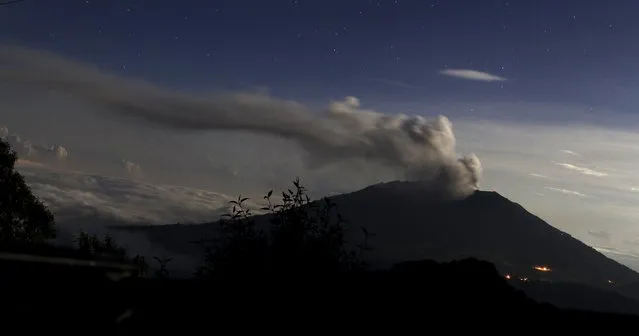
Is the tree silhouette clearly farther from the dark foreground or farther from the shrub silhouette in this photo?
the dark foreground

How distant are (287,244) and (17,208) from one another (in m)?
27.0

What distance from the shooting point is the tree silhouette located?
33781mm

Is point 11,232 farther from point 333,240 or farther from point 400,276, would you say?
point 400,276

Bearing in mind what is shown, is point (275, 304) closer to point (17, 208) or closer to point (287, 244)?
point (287, 244)

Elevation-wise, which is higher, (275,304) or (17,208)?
(17,208)

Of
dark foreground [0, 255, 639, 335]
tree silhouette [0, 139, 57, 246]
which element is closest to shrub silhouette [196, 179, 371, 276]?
dark foreground [0, 255, 639, 335]

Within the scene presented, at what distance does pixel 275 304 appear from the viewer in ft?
24.8

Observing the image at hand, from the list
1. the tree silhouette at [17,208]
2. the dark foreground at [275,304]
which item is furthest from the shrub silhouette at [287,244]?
the tree silhouette at [17,208]

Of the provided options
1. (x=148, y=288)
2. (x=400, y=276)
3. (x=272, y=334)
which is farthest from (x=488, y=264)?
(x=148, y=288)

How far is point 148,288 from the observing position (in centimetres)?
768

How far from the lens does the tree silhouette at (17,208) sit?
111 feet

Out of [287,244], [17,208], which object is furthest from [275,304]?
[17,208]

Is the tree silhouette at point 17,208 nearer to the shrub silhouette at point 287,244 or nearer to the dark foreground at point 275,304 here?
the shrub silhouette at point 287,244

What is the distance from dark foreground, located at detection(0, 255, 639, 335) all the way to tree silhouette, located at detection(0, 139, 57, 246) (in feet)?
95.3
